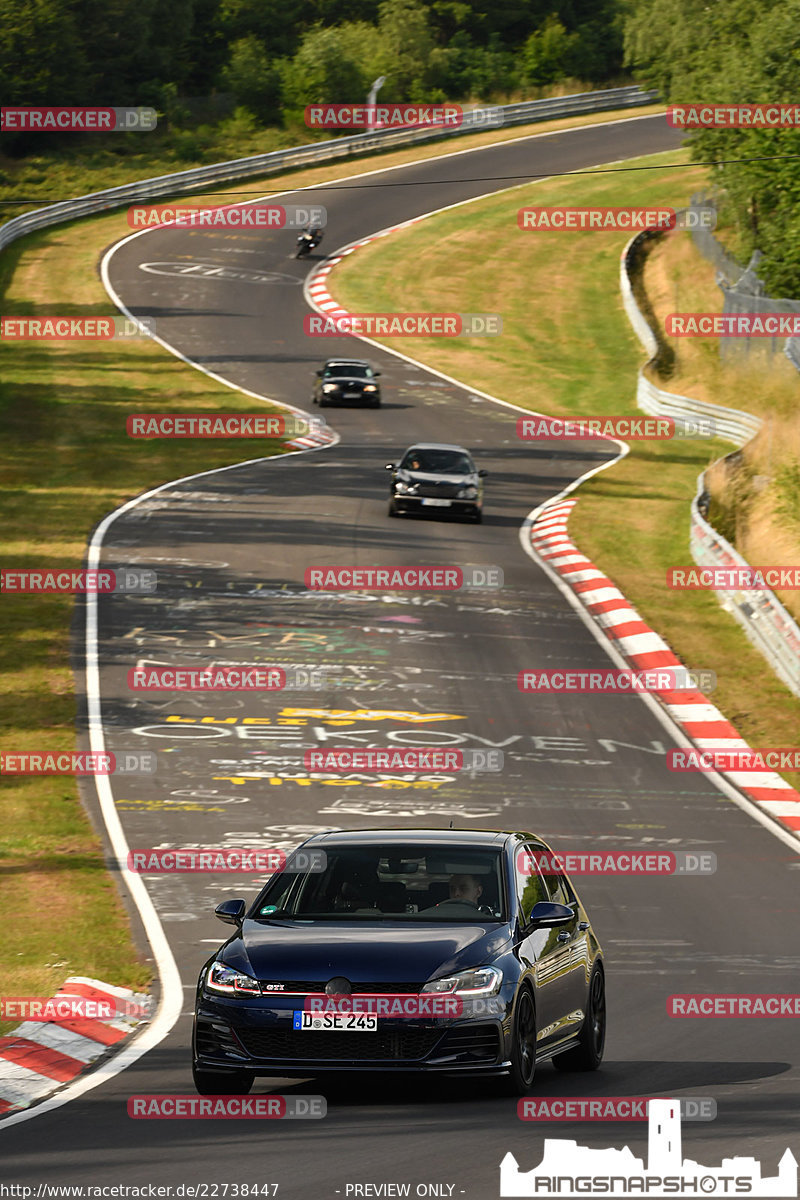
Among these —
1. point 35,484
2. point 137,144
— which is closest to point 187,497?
point 35,484

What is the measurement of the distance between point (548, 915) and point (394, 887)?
905 mm

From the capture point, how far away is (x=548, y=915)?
1018cm

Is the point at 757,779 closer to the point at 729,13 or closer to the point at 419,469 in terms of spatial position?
the point at 419,469
